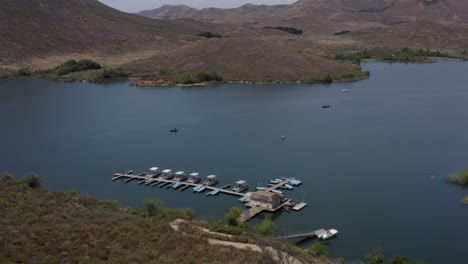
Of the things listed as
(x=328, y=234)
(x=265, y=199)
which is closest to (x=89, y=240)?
(x=328, y=234)

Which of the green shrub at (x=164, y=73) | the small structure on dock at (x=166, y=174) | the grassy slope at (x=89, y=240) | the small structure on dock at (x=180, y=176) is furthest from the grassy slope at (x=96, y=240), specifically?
the green shrub at (x=164, y=73)

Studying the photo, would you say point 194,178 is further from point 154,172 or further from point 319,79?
point 319,79

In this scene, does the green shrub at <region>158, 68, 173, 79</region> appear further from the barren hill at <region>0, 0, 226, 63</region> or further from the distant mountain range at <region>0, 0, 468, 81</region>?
the barren hill at <region>0, 0, 226, 63</region>

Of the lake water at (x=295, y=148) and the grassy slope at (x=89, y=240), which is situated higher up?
the grassy slope at (x=89, y=240)

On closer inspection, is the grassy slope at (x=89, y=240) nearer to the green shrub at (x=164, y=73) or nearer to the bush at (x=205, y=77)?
the bush at (x=205, y=77)

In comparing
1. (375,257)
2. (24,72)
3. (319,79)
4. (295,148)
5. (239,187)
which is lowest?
(375,257)

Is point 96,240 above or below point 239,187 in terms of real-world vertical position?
above

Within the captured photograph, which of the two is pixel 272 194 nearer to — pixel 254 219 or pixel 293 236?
pixel 254 219

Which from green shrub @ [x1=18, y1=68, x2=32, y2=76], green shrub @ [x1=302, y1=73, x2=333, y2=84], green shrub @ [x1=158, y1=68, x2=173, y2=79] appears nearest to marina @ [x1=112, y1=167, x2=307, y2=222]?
green shrub @ [x1=302, y1=73, x2=333, y2=84]
